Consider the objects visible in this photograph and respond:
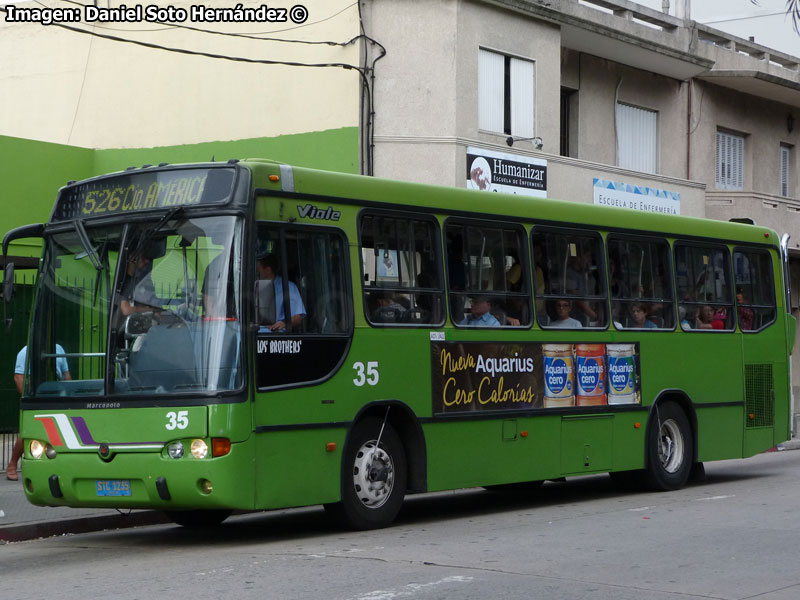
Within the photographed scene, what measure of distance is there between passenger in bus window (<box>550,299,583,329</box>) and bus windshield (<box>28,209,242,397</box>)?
4.17 m

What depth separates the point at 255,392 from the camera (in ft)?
31.0

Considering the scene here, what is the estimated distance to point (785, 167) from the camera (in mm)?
32656

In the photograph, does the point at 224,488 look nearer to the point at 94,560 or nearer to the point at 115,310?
the point at 94,560

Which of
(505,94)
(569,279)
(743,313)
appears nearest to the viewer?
(569,279)

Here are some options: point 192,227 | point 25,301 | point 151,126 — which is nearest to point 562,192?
point 151,126

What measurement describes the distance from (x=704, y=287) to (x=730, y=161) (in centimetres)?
1653

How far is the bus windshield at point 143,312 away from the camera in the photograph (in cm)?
941

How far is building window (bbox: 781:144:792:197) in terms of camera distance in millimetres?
32438

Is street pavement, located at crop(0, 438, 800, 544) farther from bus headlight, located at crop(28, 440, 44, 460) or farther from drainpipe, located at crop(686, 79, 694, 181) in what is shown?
drainpipe, located at crop(686, 79, 694, 181)

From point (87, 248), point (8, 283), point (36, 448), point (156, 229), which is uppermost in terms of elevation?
point (156, 229)

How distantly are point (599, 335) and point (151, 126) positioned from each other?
14.2 meters

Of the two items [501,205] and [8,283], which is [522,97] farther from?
[8,283]

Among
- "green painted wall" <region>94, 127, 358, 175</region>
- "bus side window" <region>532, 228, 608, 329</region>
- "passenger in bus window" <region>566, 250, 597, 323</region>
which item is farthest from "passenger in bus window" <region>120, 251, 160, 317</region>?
"green painted wall" <region>94, 127, 358, 175</region>

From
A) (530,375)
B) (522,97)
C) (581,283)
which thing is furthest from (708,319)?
(522,97)
